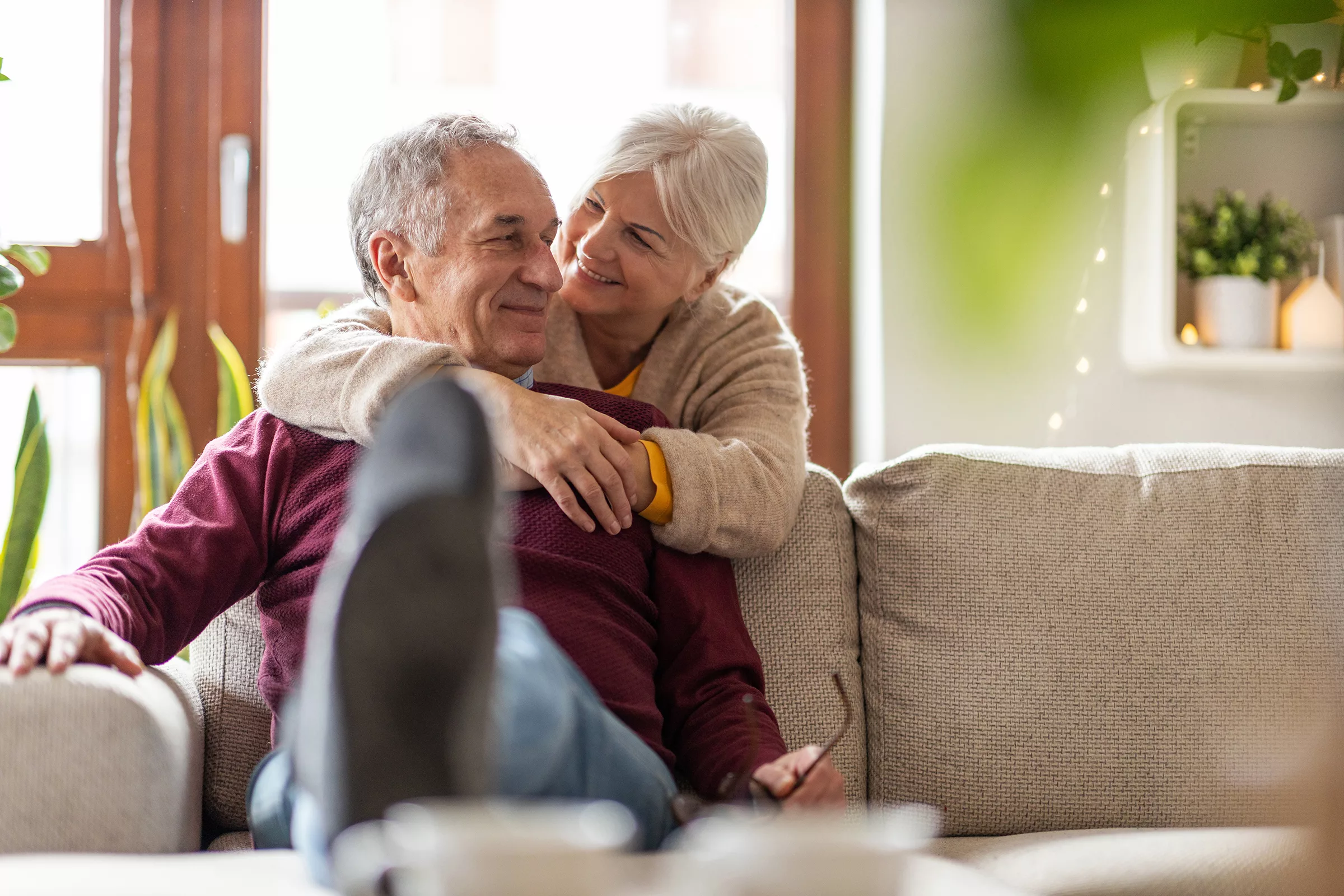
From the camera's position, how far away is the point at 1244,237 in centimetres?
240

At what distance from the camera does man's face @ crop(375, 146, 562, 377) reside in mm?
1496

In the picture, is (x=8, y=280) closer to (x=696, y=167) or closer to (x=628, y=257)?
(x=628, y=257)

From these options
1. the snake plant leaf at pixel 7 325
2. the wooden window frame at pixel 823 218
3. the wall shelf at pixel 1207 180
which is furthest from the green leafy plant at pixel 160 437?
the wall shelf at pixel 1207 180

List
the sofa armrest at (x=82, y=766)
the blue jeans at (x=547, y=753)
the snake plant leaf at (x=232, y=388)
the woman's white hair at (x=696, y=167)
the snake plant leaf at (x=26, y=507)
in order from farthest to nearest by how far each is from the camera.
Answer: the snake plant leaf at (x=232, y=388) → the snake plant leaf at (x=26, y=507) → the woman's white hair at (x=696, y=167) → the sofa armrest at (x=82, y=766) → the blue jeans at (x=547, y=753)

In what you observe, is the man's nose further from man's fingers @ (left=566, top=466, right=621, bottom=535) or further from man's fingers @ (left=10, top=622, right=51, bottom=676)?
man's fingers @ (left=10, top=622, right=51, bottom=676)

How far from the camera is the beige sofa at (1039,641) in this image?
1494 millimetres

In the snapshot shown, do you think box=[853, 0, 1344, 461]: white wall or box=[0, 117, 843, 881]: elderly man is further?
box=[853, 0, 1344, 461]: white wall

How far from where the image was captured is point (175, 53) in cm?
259

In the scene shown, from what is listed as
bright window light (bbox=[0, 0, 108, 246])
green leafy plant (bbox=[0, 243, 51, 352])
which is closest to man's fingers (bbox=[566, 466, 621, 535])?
green leafy plant (bbox=[0, 243, 51, 352])

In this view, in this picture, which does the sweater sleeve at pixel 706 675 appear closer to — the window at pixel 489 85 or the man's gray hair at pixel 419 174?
the man's gray hair at pixel 419 174

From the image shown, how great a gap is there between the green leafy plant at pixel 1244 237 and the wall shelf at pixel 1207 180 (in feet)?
0.19

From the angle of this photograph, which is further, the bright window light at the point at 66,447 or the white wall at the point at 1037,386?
the bright window light at the point at 66,447

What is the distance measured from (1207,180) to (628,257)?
4.84 feet

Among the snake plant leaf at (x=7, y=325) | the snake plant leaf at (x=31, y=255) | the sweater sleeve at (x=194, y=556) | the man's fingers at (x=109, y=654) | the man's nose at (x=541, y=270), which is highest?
the snake plant leaf at (x=31, y=255)
